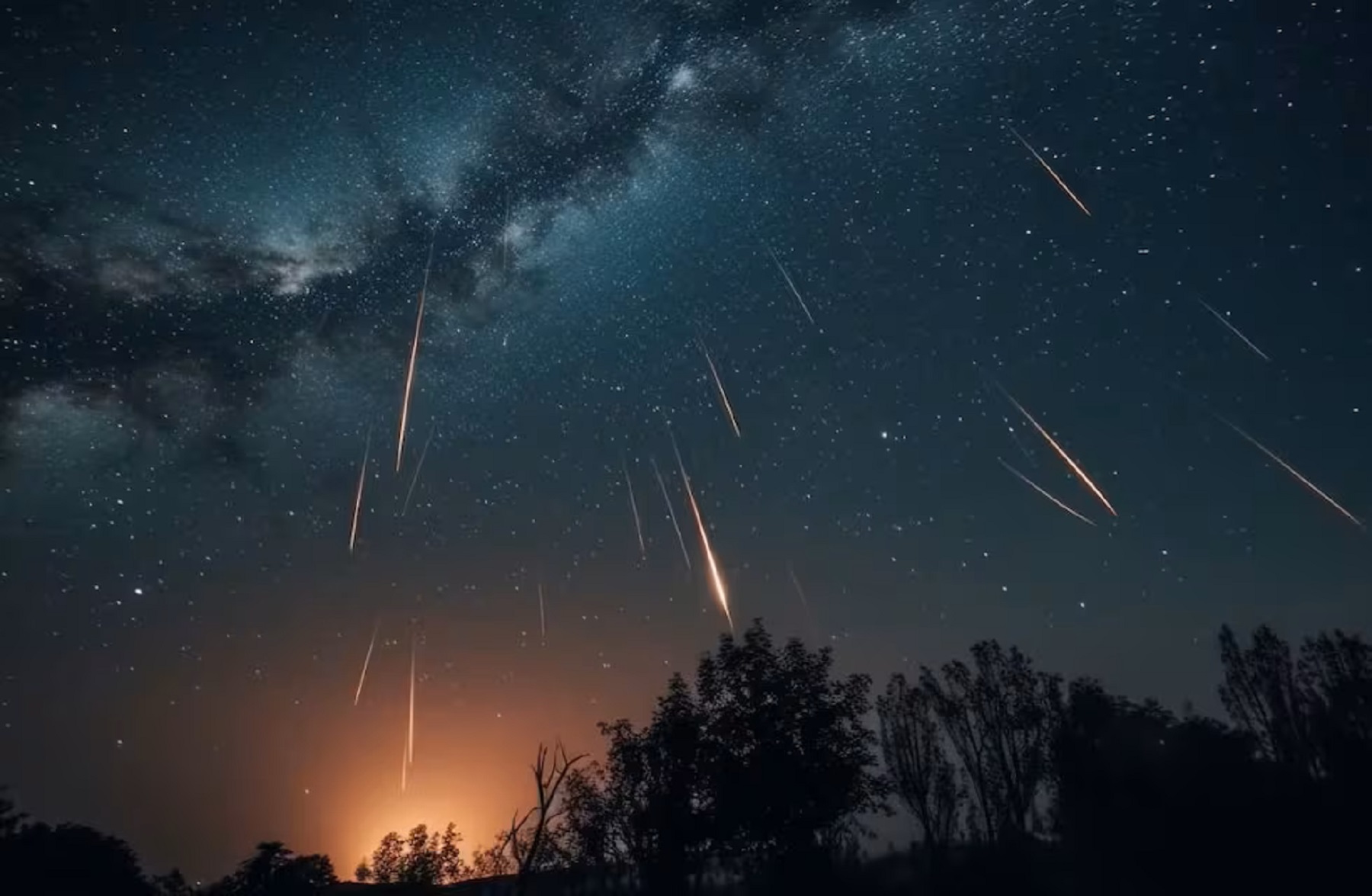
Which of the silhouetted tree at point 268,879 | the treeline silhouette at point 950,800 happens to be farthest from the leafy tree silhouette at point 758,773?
the silhouetted tree at point 268,879

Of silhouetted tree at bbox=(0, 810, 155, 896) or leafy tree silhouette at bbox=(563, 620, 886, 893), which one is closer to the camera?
leafy tree silhouette at bbox=(563, 620, 886, 893)

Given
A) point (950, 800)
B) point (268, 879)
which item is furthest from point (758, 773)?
point (268, 879)

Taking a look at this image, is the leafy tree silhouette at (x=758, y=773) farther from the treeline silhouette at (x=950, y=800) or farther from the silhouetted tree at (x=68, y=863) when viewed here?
the silhouetted tree at (x=68, y=863)

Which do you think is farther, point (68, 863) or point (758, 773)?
point (68, 863)

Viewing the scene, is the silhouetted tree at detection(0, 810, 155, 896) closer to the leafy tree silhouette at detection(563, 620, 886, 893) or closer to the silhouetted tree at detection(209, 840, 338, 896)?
the silhouetted tree at detection(209, 840, 338, 896)

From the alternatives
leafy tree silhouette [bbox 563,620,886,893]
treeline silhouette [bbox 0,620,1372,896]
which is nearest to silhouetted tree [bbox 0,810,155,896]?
treeline silhouette [bbox 0,620,1372,896]

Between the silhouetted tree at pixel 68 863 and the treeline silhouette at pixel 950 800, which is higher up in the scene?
the silhouetted tree at pixel 68 863

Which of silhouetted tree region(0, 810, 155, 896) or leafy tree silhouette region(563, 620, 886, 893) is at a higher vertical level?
silhouetted tree region(0, 810, 155, 896)

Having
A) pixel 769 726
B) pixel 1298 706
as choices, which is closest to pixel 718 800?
pixel 769 726

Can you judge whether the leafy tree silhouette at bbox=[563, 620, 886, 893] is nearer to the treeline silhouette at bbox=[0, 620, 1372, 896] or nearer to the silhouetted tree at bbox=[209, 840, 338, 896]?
the treeline silhouette at bbox=[0, 620, 1372, 896]

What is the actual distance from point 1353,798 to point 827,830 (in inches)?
677

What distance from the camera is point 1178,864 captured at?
2362cm

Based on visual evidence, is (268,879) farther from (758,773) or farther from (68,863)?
(758,773)

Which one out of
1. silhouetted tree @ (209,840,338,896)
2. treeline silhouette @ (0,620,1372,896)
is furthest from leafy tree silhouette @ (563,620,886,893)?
silhouetted tree @ (209,840,338,896)
